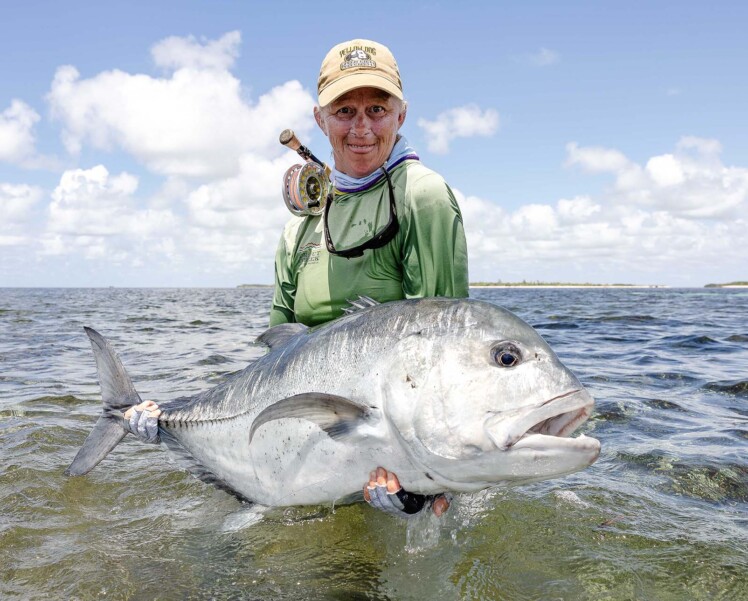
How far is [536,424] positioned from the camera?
234 cm

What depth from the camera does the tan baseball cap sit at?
365 centimetres

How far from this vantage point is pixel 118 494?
177 inches

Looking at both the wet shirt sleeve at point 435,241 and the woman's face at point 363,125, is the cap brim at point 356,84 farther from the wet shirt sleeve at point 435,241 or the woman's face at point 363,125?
the wet shirt sleeve at point 435,241

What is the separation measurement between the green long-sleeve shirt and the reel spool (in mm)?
107

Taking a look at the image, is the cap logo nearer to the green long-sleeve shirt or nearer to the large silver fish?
the green long-sleeve shirt

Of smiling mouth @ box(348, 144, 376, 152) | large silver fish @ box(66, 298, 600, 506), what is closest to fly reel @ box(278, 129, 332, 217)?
smiling mouth @ box(348, 144, 376, 152)

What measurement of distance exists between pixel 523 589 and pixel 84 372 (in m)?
8.74

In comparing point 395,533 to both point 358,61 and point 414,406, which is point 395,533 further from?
point 358,61

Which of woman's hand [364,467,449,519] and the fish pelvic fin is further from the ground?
the fish pelvic fin

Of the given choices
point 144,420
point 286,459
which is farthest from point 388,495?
point 144,420

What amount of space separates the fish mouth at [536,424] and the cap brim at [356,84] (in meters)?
2.23

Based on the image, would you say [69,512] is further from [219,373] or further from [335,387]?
[219,373]

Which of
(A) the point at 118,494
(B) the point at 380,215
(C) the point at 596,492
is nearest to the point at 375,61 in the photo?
(B) the point at 380,215

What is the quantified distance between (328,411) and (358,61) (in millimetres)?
2250
